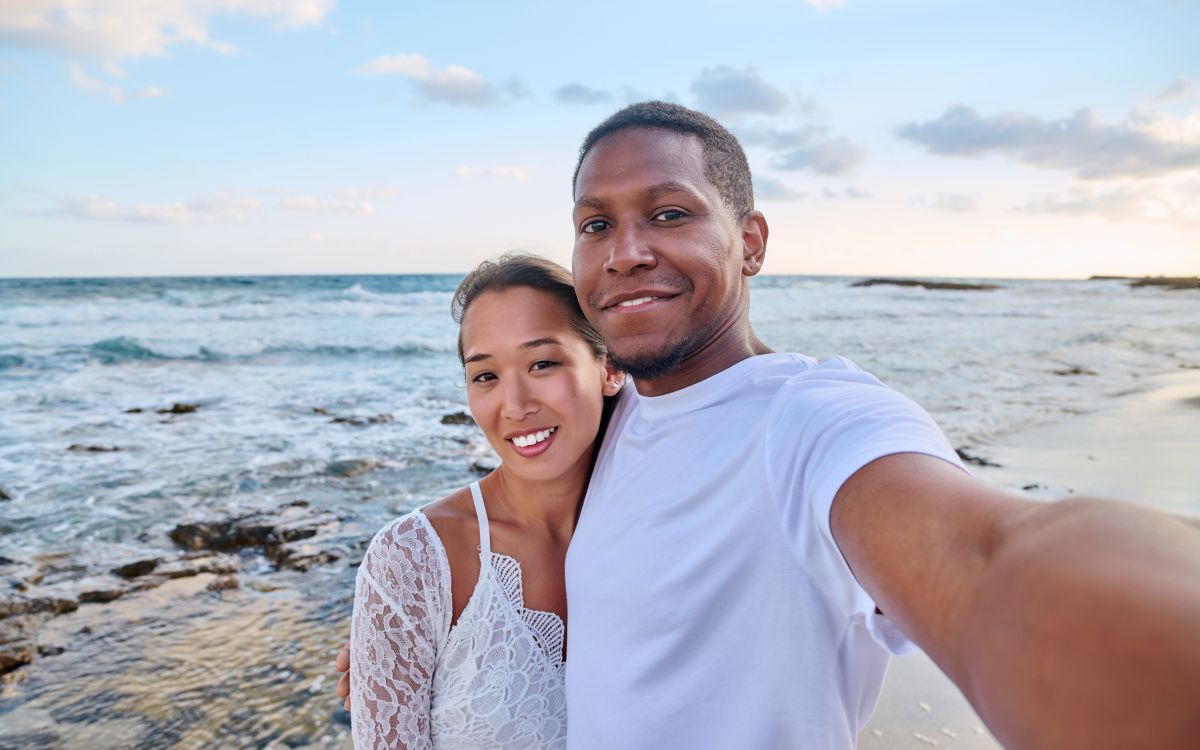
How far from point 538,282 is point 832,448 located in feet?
5.08

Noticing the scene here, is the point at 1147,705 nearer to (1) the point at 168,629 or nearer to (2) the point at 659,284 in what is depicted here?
(2) the point at 659,284

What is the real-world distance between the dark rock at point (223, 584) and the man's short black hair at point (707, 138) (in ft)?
15.1

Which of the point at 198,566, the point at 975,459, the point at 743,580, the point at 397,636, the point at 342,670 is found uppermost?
the point at 743,580

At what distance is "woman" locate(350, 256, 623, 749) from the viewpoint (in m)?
2.25

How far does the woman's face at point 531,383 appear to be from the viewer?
248 centimetres

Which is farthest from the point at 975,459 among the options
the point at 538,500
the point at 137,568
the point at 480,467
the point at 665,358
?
the point at 137,568

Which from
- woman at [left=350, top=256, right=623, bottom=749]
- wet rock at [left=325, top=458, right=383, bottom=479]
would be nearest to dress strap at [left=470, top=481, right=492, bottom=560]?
woman at [left=350, top=256, right=623, bottom=749]

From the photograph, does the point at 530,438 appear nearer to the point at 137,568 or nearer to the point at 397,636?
the point at 397,636

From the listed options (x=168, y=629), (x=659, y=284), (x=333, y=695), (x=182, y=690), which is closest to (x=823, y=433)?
(x=659, y=284)

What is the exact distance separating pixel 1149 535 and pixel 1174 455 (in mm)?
8495

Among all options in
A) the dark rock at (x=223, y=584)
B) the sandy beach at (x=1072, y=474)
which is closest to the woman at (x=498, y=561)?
the sandy beach at (x=1072, y=474)

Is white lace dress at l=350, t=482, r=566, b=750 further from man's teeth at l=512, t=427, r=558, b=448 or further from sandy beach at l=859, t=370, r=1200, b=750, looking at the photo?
sandy beach at l=859, t=370, r=1200, b=750

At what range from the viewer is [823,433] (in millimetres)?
1304

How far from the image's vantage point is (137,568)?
5.76 meters
